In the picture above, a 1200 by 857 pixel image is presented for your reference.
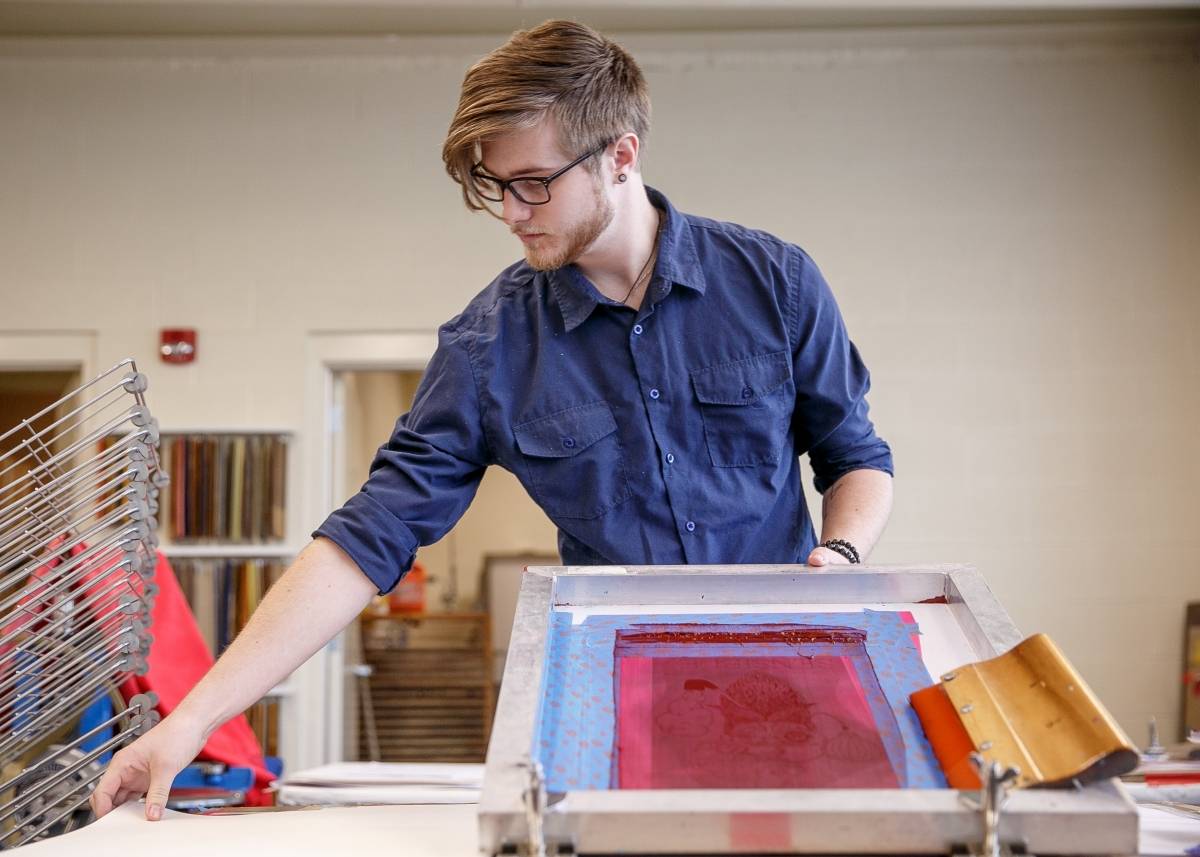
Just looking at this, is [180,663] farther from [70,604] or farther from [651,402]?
[651,402]

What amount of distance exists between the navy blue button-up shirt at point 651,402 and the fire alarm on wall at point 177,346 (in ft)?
10.5

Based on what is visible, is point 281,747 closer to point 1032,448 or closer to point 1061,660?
point 1032,448

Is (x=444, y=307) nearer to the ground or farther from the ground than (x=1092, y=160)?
nearer to the ground

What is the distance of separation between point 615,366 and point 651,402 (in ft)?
0.22

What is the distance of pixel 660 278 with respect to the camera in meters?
1.47

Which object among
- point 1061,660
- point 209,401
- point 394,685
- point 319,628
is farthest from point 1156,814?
point 394,685

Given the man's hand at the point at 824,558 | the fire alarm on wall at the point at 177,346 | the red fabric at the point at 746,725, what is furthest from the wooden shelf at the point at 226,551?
the red fabric at the point at 746,725

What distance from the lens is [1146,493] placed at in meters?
4.41

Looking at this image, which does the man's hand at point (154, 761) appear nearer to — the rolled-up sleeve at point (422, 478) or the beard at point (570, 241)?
the rolled-up sleeve at point (422, 478)

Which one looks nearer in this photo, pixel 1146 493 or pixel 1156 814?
pixel 1156 814

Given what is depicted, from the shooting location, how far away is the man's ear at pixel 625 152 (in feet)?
4.77

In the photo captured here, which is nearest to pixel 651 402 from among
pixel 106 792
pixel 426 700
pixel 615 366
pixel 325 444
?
pixel 615 366

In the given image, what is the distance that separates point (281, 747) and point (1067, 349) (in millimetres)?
3325

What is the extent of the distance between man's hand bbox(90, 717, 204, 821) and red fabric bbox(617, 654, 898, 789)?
1.43ft
